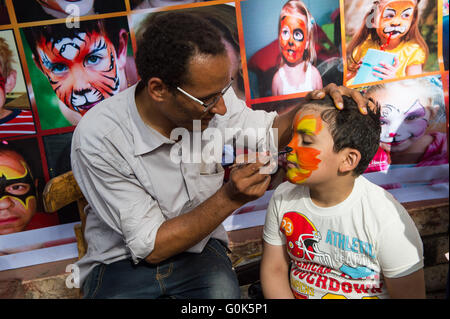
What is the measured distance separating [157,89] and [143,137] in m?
0.23

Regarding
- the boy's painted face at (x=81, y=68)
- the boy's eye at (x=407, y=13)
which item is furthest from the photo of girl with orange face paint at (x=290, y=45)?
the boy's painted face at (x=81, y=68)

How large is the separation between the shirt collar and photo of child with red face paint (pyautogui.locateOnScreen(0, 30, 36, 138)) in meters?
0.88

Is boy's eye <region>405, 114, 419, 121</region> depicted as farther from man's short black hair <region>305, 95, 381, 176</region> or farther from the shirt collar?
the shirt collar

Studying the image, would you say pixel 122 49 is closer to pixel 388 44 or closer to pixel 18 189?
pixel 18 189

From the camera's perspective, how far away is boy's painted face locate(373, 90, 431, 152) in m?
2.49

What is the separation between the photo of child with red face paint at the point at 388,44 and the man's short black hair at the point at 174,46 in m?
1.21

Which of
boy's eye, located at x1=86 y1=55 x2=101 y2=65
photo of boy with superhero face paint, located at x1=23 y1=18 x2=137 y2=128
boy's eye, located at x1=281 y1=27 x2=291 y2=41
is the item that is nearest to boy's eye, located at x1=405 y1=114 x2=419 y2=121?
boy's eye, located at x1=281 y1=27 x2=291 y2=41

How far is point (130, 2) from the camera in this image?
7.11 ft

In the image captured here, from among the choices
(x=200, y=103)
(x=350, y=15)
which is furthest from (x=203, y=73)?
(x=350, y=15)

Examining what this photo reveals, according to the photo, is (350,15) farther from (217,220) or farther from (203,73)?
(217,220)

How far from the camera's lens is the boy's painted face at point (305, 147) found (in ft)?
4.97

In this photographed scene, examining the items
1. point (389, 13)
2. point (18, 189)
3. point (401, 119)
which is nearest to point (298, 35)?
point (389, 13)

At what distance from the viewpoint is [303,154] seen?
5.08ft
